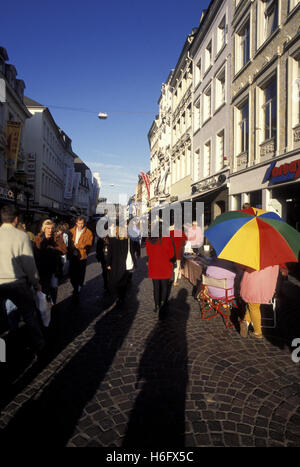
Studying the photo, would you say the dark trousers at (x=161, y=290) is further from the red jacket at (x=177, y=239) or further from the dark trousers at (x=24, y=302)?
the dark trousers at (x=24, y=302)


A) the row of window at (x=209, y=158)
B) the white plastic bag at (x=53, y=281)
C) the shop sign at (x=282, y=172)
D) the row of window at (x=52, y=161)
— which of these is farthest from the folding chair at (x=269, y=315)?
the row of window at (x=52, y=161)

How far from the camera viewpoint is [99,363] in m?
3.75

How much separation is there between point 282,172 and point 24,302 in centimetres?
973

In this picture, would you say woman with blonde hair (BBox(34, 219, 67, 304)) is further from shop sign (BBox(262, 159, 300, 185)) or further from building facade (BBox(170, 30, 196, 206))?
building facade (BBox(170, 30, 196, 206))

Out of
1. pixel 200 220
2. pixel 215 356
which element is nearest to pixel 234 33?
pixel 200 220

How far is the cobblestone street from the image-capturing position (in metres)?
2.51

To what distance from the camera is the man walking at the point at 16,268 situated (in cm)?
332

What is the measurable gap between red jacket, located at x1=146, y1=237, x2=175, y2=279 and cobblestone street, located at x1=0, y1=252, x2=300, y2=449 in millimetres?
925

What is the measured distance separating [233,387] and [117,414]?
1348 mm

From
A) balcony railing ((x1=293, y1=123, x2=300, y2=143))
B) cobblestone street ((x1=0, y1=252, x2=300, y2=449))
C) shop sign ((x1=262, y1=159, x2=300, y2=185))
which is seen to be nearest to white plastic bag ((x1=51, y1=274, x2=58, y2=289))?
cobblestone street ((x1=0, y1=252, x2=300, y2=449))

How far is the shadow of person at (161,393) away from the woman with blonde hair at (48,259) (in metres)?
2.17

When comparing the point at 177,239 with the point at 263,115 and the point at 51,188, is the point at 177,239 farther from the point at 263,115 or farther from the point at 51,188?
the point at 51,188

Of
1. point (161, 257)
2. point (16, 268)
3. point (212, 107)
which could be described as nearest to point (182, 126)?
point (212, 107)
